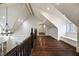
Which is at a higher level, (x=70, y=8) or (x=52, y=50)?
(x=70, y=8)

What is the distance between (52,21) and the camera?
6605 millimetres

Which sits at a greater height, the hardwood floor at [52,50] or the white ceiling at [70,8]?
the white ceiling at [70,8]

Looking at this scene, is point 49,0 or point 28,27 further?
point 28,27

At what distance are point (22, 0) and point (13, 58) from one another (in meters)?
0.33

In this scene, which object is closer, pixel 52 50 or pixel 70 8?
pixel 70 8

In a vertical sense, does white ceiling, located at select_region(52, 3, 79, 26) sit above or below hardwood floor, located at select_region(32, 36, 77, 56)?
above

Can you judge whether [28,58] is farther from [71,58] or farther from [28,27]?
[28,27]

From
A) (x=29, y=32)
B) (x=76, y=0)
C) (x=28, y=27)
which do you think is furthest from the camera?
(x=29, y=32)

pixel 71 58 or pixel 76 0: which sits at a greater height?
pixel 76 0

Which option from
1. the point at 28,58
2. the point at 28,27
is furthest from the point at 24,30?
the point at 28,58

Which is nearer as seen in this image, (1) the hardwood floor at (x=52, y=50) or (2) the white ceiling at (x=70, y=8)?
(2) the white ceiling at (x=70, y=8)

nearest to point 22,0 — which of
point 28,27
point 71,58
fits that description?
point 71,58

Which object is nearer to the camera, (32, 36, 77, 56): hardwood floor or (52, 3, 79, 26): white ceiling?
(52, 3, 79, 26): white ceiling

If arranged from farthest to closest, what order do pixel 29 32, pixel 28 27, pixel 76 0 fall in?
pixel 29 32, pixel 28 27, pixel 76 0
